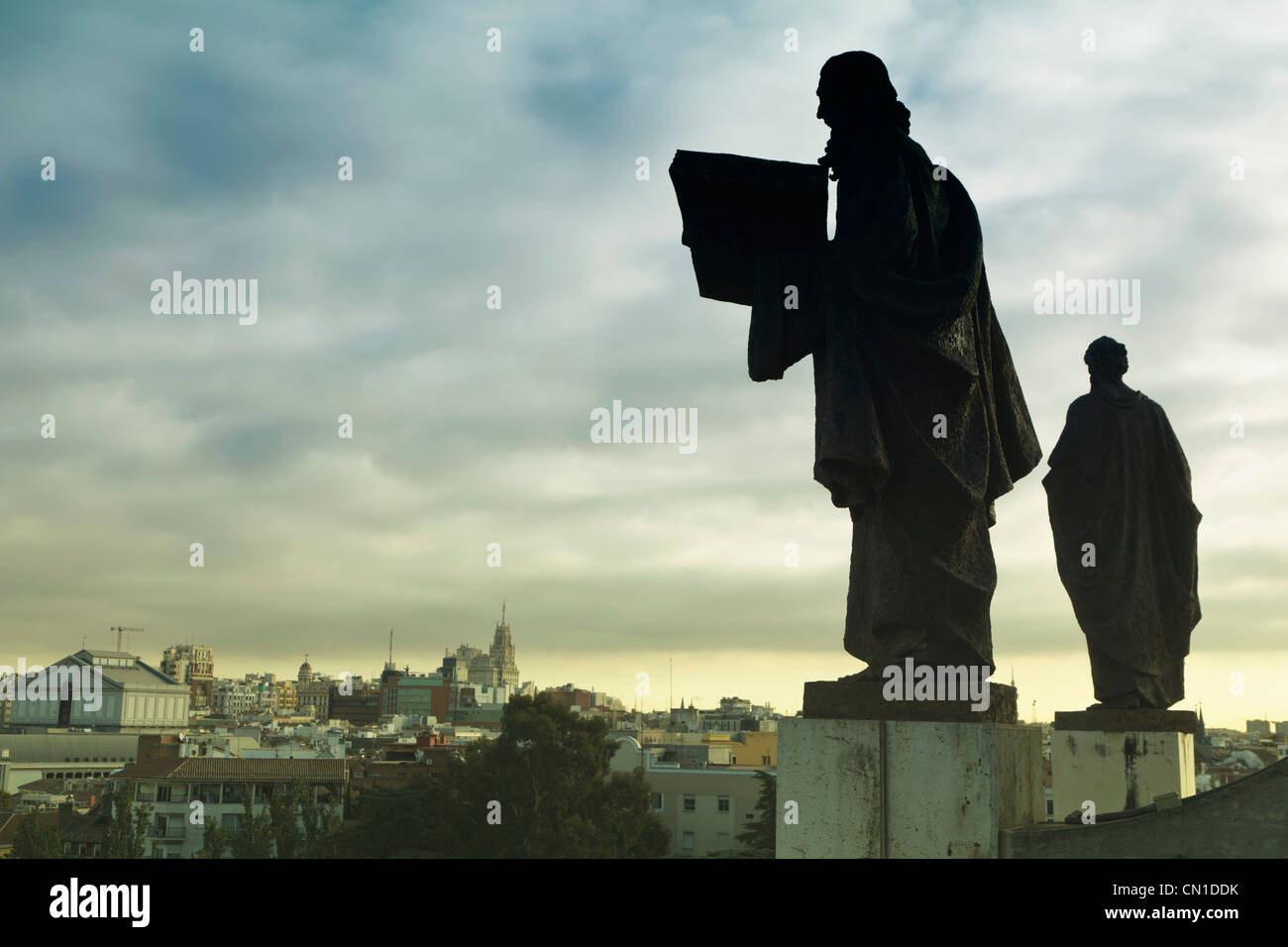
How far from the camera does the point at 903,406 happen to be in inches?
171

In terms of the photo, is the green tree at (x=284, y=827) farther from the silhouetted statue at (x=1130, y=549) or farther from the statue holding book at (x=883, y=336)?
the statue holding book at (x=883, y=336)

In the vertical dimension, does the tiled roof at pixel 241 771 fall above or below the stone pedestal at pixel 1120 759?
below

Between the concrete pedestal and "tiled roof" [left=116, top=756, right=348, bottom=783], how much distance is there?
54.6 meters

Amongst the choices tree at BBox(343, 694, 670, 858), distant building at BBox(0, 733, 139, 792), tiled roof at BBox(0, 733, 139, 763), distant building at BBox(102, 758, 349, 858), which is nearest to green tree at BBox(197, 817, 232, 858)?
tree at BBox(343, 694, 670, 858)

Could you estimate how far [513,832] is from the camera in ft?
132

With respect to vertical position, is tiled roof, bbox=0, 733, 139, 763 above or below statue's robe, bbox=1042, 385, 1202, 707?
below

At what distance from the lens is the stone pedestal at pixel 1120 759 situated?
708cm

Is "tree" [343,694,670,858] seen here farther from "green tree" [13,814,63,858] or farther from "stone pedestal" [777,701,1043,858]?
"stone pedestal" [777,701,1043,858]

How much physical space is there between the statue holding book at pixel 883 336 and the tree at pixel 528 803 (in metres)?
34.2

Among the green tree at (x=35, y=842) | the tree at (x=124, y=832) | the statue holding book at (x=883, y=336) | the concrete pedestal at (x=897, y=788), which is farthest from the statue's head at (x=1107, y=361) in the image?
the green tree at (x=35, y=842)

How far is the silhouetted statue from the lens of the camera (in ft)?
24.4

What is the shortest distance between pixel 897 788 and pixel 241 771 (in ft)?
193

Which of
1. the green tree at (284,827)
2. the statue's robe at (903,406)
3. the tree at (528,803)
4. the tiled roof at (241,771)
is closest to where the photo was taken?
the statue's robe at (903,406)
